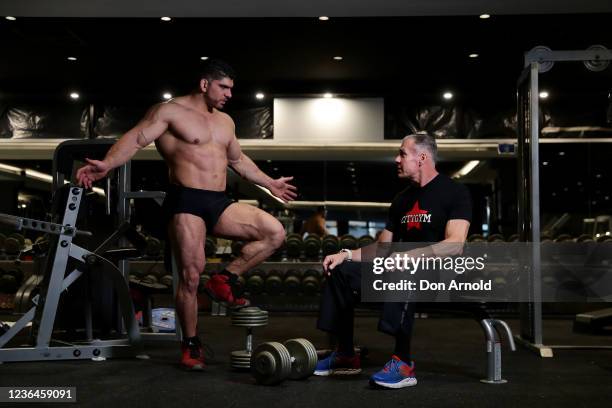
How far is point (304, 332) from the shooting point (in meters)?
5.03

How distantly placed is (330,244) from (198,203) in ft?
12.6

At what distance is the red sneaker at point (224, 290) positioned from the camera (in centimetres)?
299

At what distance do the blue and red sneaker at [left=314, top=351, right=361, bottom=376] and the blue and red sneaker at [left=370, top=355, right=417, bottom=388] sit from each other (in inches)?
12.1

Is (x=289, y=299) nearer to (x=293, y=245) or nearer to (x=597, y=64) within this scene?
(x=293, y=245)

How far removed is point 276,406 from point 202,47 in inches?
153

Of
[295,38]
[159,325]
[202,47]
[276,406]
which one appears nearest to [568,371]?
[276,406]

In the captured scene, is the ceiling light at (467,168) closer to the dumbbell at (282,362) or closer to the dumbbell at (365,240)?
the dumbbell at (365,240)

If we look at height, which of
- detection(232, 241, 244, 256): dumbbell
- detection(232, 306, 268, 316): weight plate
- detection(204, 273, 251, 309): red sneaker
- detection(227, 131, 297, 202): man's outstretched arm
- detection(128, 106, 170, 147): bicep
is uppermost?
detection(128, 106, 170, 147): bicep

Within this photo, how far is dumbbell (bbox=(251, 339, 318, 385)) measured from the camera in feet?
8.76

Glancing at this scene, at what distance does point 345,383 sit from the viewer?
281cm

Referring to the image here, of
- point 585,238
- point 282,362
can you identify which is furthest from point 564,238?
point 282,362

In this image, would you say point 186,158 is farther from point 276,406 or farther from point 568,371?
point 568,371

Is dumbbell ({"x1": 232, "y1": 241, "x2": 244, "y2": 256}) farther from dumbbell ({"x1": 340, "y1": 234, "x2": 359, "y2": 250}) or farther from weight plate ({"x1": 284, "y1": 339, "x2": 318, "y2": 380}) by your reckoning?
weight plate ({"x1": 284, "y1": 339, "x2": 318, "y2": 380})

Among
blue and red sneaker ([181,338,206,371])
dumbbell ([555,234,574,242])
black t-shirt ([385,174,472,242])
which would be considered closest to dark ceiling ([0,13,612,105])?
dumbbell ([555,234,574,242])
